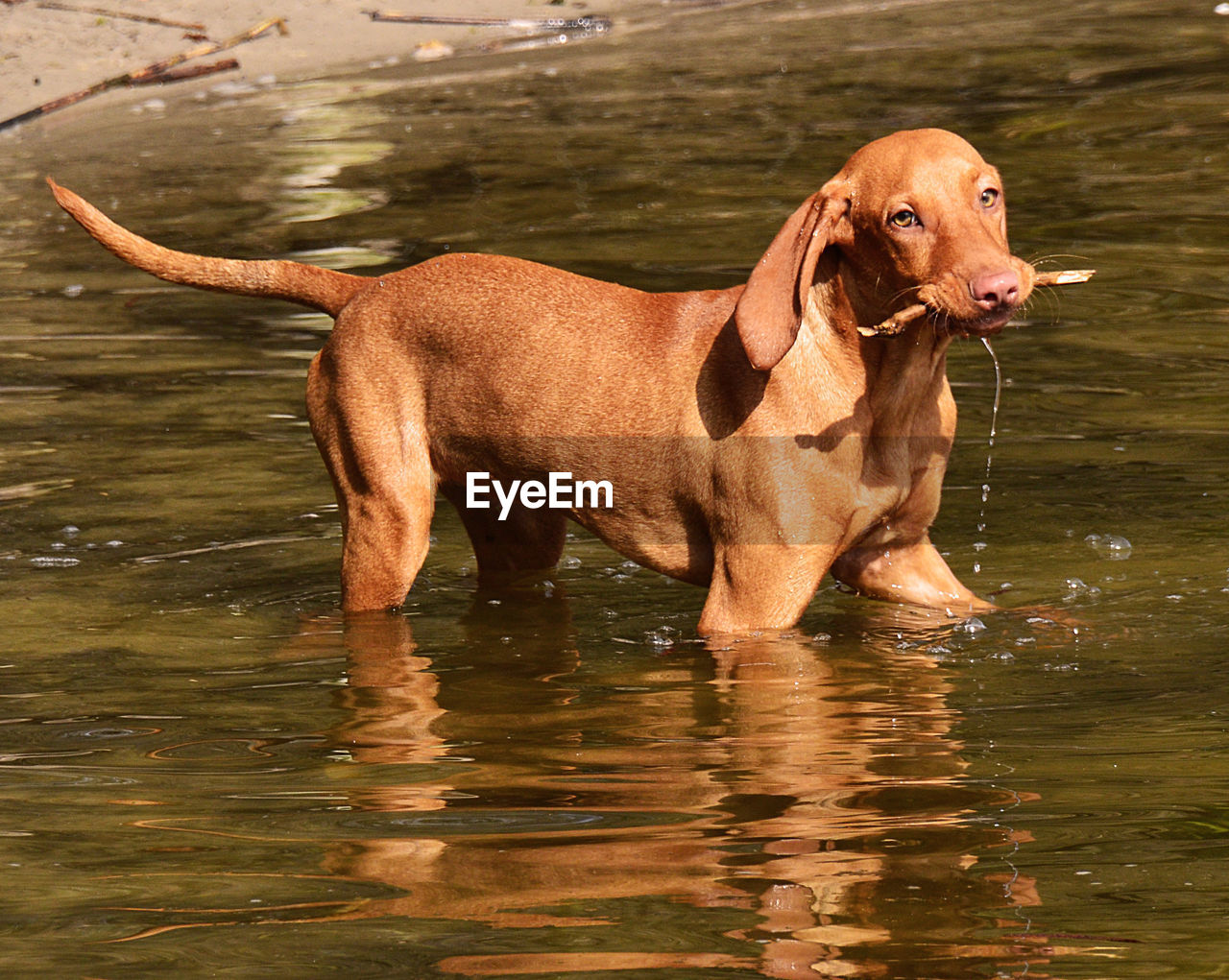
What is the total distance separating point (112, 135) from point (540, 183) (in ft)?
13.8

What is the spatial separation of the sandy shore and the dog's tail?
400 inches

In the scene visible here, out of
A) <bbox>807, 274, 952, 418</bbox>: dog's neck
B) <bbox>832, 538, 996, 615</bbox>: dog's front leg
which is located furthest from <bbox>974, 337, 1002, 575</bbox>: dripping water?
<bbox>807, 274, 952, 418</bbox>: dog's neck

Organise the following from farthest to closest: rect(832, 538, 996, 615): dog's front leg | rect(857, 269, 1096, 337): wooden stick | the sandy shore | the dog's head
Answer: the sandy shore
rect(832, 538, 996, 615): dog's front leg
rect(857, 269, 1096, 337): wooden stick
the dog's head

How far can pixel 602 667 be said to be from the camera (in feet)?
18.4

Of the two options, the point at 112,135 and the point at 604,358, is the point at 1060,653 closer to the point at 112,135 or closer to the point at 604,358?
the point at 604,358

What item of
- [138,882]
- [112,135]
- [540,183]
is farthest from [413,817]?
[112,135]

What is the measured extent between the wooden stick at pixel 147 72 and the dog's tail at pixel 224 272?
32.3 ft

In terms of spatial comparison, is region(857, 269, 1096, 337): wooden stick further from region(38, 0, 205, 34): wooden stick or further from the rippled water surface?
region(38, 0, 205, 34): wooden stick

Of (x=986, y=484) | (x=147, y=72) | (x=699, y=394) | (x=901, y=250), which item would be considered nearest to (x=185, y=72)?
(x=147, y=72)

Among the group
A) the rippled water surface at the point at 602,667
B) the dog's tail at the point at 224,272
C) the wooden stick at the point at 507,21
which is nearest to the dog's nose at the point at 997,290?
the rippled water surface at the point at 602,667

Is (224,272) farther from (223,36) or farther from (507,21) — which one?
(507,21)

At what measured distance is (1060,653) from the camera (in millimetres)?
5328

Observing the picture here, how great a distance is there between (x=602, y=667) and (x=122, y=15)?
12885 mm

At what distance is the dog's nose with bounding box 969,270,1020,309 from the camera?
15.2 ft
